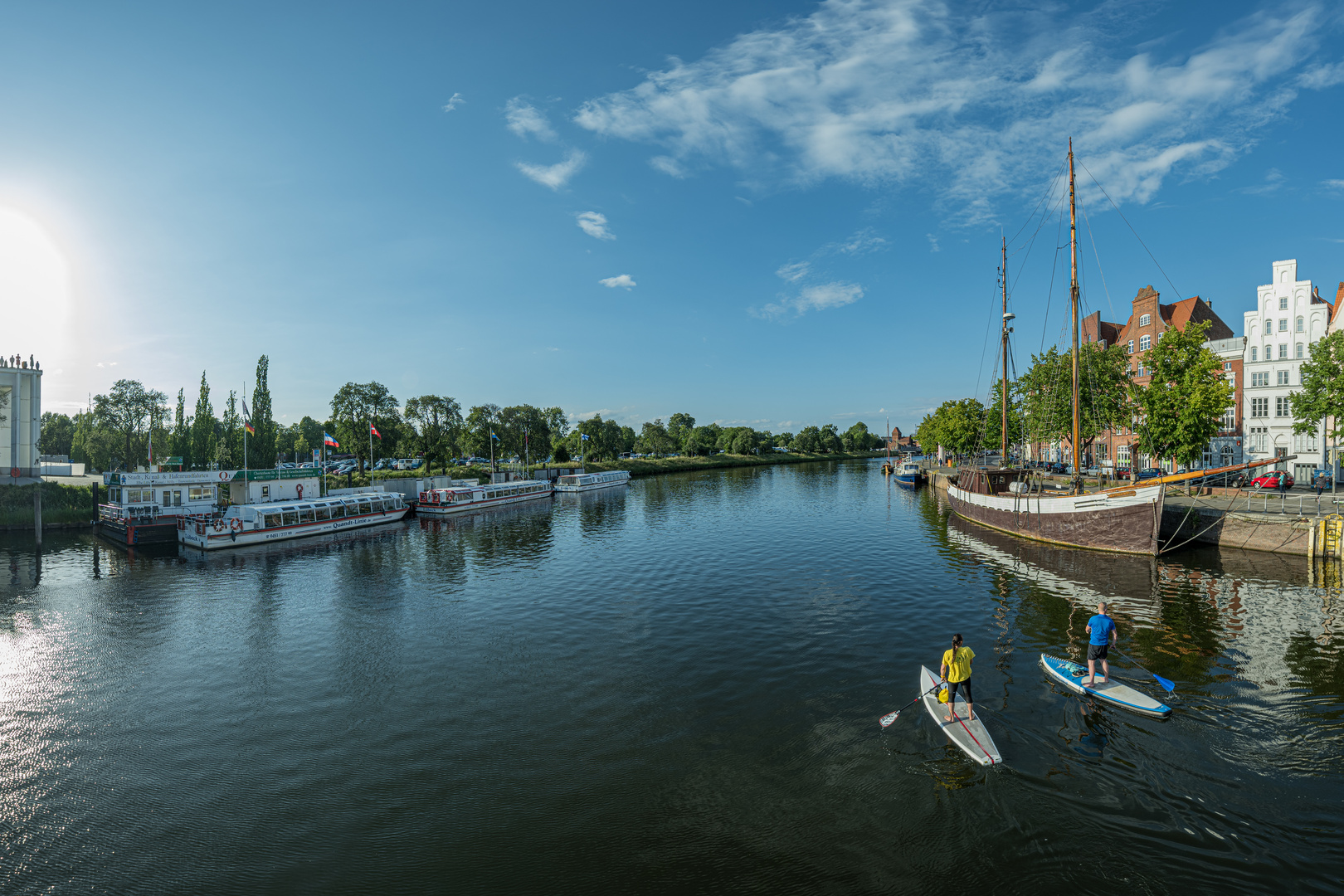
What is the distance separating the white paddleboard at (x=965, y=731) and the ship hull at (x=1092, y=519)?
31.3m

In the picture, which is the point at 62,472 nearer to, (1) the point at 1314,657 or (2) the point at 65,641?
(2) the point at 65,641

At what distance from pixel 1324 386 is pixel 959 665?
199 feet

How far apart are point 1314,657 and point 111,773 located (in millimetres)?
40458

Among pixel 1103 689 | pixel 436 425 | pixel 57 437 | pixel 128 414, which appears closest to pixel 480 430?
pixel 436 425

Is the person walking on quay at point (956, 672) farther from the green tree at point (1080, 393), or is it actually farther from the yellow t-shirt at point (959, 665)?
the green tree at point (1080, 393)

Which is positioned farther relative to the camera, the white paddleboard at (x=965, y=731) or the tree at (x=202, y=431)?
the tree at (x=202, y=431)

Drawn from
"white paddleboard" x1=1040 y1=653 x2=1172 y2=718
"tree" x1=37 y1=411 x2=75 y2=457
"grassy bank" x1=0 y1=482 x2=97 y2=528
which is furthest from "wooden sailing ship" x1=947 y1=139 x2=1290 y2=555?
"tree" x1=37 y1=411 x2=75 y2=457

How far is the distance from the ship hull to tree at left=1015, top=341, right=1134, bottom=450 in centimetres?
1539

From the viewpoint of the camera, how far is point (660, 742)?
16.7 m

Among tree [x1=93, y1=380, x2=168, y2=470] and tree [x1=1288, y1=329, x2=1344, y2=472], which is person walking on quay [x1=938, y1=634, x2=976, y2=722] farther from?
tree [x1=93, y1=380, x2=168, y2=470]

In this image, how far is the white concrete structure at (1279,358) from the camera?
6328 cm

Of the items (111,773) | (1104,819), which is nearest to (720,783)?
(1104,819)

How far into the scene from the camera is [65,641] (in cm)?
2669

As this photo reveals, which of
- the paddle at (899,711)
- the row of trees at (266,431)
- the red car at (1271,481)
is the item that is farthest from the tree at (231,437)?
the red car at (1271,481)
